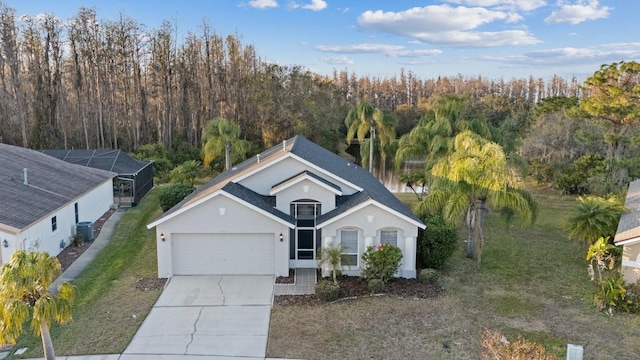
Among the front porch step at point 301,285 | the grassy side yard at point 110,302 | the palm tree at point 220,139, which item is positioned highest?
the palm tree at point 220,139

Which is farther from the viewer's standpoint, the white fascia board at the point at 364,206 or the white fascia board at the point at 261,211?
the white fascia board at the point at 261,211

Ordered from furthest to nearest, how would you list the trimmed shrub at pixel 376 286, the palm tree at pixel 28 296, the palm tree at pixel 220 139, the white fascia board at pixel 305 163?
1. the palm tree at pixel 220 139
2. the white fascia board at pixel 305 163
3. the trimmed shrub at pixel 376 286
4. the palm tree at pixel 28 296

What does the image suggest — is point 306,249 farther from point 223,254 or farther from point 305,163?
point 305,163

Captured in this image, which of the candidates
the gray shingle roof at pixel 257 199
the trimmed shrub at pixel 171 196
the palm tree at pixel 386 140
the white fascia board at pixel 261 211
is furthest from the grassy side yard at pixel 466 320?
the palm tree at pixel 386 140

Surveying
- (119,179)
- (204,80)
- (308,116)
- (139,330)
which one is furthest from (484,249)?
(204,80)

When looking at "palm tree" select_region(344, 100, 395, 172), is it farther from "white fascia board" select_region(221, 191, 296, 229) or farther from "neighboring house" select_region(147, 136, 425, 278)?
"white fascia board" select_region(221, 191, 296, 229)

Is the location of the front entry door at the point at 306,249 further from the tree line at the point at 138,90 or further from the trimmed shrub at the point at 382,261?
the tree line at the point at 138,90

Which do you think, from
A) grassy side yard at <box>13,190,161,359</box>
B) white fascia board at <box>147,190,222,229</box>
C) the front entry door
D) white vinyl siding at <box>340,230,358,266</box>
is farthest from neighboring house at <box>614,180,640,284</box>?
grassy side yard at <box>13,190,161,359</box>
